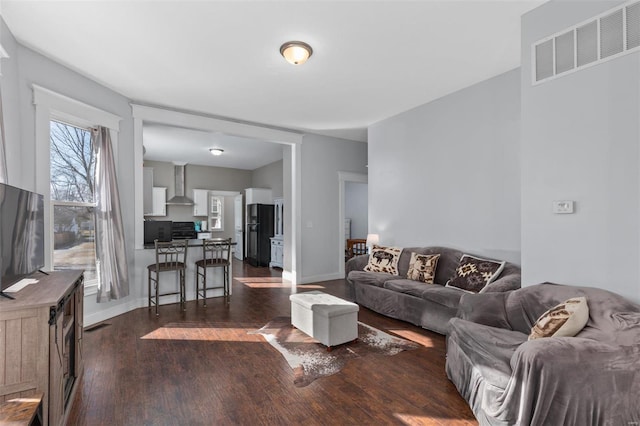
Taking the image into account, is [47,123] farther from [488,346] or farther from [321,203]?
[488,346]

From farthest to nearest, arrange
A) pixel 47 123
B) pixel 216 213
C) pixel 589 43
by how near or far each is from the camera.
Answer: pixel 216 213
pixel 47 123
pixel 589 43

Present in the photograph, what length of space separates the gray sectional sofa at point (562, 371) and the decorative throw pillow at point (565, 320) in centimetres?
6

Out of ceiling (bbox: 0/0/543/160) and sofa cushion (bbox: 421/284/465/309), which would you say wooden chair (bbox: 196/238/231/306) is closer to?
ceiling (bbox: 0/0/543/160)

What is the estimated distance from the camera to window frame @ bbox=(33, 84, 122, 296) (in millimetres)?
3213

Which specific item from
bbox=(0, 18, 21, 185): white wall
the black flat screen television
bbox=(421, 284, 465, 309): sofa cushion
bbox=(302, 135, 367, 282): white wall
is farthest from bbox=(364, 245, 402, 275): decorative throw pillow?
bbox=(0, 18, 21, 185): white wall

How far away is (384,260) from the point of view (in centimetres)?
476

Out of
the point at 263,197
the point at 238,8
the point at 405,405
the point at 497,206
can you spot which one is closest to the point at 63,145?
the point at 238,8

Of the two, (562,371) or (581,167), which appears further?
(581,167)

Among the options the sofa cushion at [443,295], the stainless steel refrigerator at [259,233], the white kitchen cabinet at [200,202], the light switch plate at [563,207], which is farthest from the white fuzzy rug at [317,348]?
the white kitchen cabinet at [200,202]

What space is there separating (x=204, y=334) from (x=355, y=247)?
234 inches

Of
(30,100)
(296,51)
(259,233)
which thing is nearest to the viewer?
(296,51)

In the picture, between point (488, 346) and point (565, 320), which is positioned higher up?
point (565, 320)

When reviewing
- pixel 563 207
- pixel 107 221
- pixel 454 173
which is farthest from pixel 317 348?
pixel 107 221

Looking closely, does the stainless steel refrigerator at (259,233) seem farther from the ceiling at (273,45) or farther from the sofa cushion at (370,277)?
the ceiling at (273,45)
